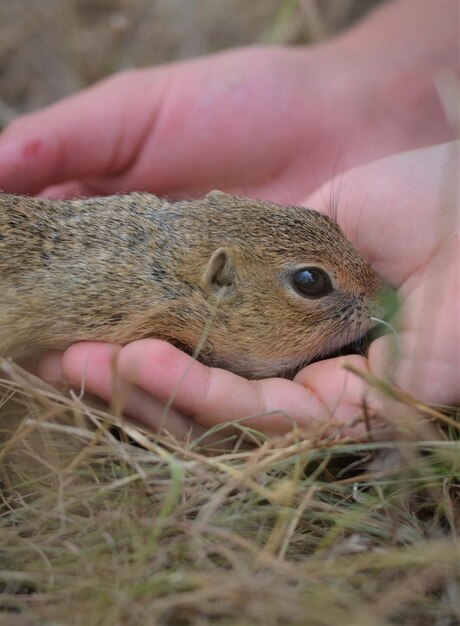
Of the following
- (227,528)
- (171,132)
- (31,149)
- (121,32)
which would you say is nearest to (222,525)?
(227,528)

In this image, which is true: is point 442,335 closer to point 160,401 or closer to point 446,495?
point 446,495

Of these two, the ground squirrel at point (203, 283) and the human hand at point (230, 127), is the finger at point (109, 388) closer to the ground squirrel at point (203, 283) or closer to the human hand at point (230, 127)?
the ground squirrel at point (203, 283)

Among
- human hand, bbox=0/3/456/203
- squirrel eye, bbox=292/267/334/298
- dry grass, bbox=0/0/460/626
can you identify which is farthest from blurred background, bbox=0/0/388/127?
dry grass, bbox=0/0/460/626

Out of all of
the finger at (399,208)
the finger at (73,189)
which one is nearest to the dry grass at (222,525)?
the finger at (399,208)

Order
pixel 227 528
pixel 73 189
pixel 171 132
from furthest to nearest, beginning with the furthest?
pixel 73 189
pixel 171 132
pixel 227 528

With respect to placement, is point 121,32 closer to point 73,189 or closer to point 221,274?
point 73,189

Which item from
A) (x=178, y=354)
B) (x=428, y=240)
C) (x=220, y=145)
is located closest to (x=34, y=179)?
(x=220, y=145)
